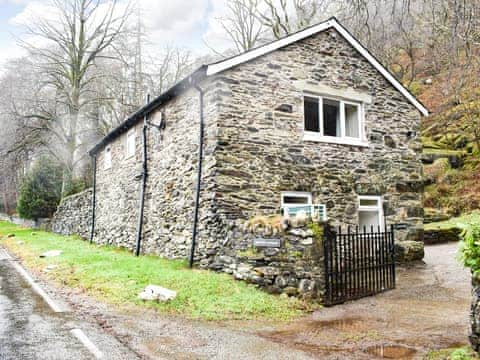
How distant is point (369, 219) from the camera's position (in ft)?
43.8

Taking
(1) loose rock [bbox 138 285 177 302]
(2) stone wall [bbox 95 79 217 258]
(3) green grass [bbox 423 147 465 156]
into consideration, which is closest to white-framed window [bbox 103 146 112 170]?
(2) stone wall [bbox 95 79 217 258]

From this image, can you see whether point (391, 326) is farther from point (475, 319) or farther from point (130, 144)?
point (130, 144)

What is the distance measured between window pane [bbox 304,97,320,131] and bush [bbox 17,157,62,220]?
23.3 m

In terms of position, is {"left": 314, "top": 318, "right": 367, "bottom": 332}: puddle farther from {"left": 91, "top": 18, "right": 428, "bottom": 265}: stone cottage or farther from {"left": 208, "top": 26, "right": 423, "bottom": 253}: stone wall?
{"left": 208, "top": 26, "right": 423, "bottom": 253}: stone wall

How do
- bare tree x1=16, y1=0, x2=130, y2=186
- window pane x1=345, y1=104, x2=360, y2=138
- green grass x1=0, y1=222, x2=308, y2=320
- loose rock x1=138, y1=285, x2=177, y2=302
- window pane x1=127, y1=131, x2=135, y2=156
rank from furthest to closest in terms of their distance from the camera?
bare tree x1=16, y1=0, x2=130, y2=186
window pane x1=127, y1=131, x2=135, y2=156
window pane x1=345, y1=104, x2=360, y2=138
loose rock x1=138, y1=285, x2=177, y2=302
green grass x1=0, y1=222, x2=308, y2=320

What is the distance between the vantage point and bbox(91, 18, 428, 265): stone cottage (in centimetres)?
1090

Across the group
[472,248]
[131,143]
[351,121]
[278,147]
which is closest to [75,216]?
[131,143]

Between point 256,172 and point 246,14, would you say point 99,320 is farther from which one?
point 246,14

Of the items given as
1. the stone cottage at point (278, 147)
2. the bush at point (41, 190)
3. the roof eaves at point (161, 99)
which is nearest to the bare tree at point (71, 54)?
the bush at point (41, 190)

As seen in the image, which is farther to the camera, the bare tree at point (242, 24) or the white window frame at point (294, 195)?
the bare tree at point (242, 24)

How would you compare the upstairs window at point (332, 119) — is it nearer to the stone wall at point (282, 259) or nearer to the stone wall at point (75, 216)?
the stone wall at point (282, 259)

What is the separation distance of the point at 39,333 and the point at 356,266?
634cm

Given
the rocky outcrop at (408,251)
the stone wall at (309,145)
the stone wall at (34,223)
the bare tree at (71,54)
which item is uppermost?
the bare tree at (71,54)

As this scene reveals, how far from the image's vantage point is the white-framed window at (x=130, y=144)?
16358mm
